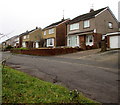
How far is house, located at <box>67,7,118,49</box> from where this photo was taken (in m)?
25.8

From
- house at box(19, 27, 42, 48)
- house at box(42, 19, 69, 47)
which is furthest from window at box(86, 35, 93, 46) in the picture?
house at box(19, 27, 42, 48)

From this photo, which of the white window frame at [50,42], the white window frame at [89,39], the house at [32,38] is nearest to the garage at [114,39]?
the white window frame at [89,39]

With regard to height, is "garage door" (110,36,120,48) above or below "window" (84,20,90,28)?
below

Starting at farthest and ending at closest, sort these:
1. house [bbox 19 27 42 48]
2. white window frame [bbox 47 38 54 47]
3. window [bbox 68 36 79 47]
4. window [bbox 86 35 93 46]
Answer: house [bbox 19 27 42 48]
white window frame [bbox 47 38 54 47]
window [bbox 68 36 79 47]
window [bbox 86 35 93 46]

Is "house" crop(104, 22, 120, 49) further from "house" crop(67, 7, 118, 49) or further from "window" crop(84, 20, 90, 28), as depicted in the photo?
"window" crop(84, 20, 90, 28)

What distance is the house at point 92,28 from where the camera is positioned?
84.5ft

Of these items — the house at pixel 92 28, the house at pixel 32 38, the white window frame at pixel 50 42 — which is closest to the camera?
the house at pixel 92 28

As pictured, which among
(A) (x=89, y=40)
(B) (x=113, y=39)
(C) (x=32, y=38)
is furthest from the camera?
(C) (x=32, y=38)

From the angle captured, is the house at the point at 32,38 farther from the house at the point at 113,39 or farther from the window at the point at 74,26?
the house at the point at 113,39

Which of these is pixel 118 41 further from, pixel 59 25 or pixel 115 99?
pixel 115 99

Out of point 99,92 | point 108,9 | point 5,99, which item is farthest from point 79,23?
point 5,99

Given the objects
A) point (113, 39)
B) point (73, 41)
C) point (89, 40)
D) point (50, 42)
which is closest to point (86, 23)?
point (89, 40)

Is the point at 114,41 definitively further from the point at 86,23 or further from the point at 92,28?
the point at 86,23

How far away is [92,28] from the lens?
1033 inches
